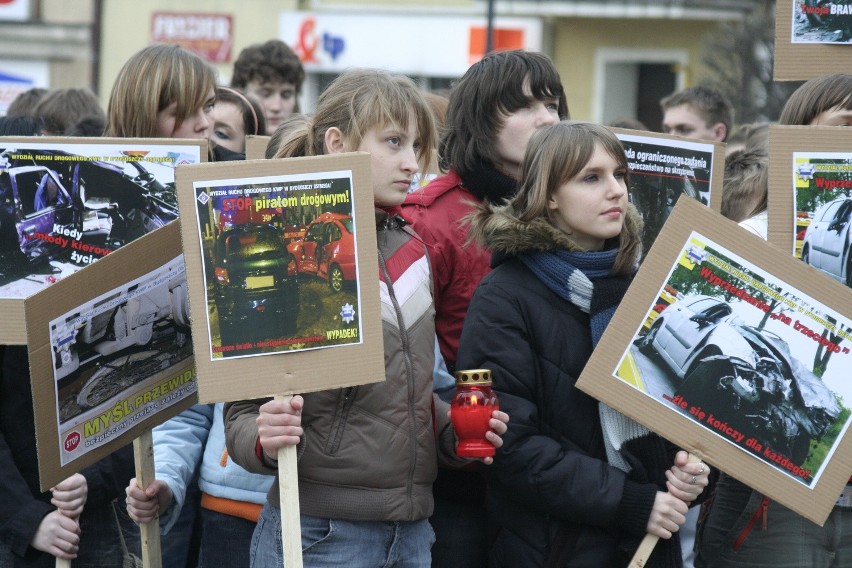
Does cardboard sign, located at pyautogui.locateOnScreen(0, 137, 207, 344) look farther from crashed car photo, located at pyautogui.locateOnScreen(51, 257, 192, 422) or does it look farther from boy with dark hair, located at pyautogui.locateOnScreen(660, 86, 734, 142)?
boy with dark hair, located at pyautogui.locateOnScreen(660, 86, 734, 142)

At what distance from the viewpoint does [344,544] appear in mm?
3115

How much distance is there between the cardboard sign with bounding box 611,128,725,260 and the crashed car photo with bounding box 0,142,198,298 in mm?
1449

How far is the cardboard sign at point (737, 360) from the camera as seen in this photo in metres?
3.11

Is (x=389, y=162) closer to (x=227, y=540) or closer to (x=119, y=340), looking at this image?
(x=119, y=340)

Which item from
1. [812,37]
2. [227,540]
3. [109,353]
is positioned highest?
[812,37]

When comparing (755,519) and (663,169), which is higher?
(663,169)

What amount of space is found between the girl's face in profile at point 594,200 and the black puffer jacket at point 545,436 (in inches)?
3.5

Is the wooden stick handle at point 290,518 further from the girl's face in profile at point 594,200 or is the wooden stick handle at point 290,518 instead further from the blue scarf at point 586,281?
the girl's face in profile at point 594,200

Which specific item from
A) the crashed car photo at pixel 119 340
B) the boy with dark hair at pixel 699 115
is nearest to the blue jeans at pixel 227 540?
the crashed car photo at pixel 119 340

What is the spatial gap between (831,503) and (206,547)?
195 cm

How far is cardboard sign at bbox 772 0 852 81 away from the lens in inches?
157

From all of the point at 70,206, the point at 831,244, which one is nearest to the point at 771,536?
the point at 831,244

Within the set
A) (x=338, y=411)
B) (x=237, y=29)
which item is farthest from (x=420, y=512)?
(x=237, y=29)

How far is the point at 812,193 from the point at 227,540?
2061 millimetres
